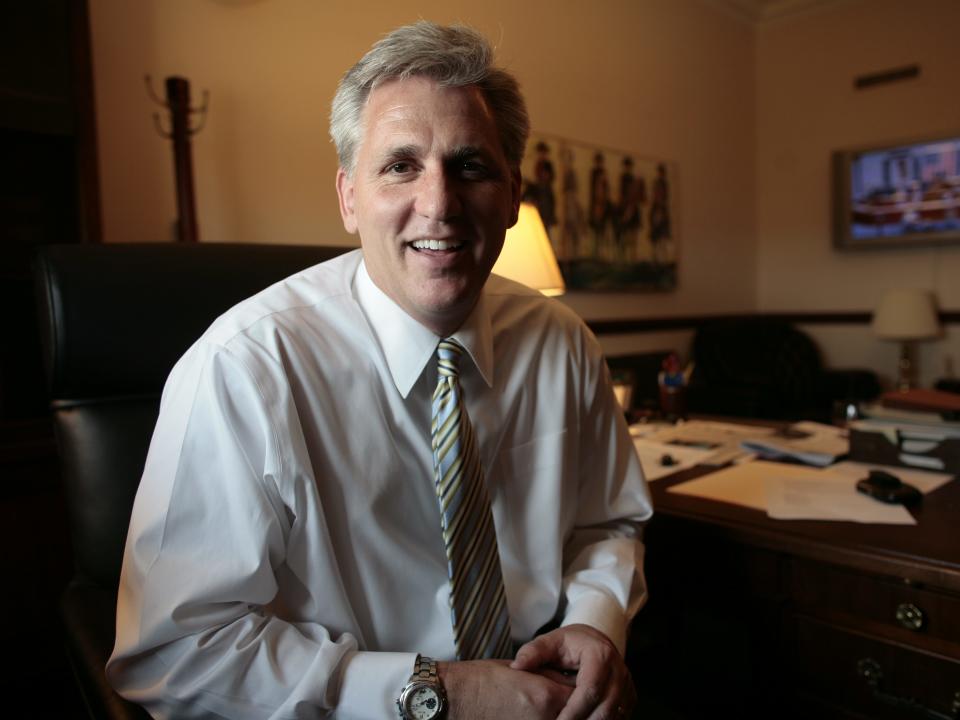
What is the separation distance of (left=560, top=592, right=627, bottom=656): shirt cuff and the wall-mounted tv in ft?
14.9

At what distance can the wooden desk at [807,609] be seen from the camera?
104cm

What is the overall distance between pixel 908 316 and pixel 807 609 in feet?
12.6

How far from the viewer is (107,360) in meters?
1.04

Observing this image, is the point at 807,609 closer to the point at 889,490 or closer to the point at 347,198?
the point at 889,490

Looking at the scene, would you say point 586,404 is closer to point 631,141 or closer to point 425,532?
point 425,532

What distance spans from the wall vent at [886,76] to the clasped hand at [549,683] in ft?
16.4

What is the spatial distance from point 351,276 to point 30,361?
124cm

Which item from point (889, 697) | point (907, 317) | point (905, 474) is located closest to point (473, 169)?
point (889, 697)

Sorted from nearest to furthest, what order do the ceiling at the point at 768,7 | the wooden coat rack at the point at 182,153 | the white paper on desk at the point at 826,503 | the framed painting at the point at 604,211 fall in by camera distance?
the white paper on desk at the point at 826,503, the wooden coat rack at the point at 182,153, the framed painting at the point at 604,211, the ceiling at the point at 768,7

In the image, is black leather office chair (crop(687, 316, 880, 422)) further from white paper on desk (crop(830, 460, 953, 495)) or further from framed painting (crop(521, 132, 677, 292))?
white paper on desk (crop(830, 460, 953, 495))

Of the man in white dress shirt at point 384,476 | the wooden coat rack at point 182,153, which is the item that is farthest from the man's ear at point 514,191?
the wooden coat rack at point 182,153

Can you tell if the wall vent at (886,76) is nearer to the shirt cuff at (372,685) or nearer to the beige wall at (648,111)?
the beige wall at (648,111)

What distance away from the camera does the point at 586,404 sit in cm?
120

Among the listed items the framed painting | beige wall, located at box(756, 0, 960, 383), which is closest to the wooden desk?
the framed painting
